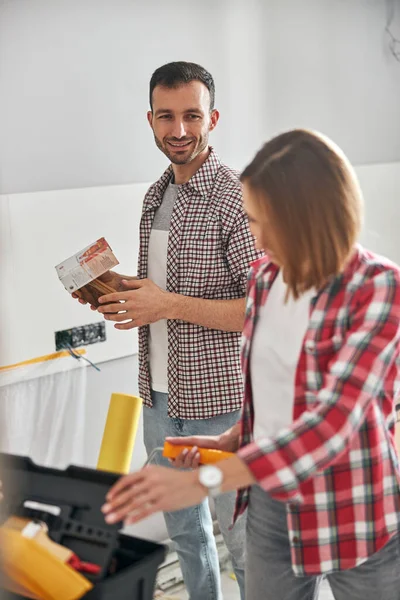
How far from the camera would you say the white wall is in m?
2.29

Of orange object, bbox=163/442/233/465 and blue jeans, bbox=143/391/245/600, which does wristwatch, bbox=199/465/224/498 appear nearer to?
orange object, bbox=163/442/233/465

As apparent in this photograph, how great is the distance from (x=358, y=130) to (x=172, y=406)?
1871 mm

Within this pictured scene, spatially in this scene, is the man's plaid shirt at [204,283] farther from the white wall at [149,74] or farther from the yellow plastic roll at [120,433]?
the yellow plastic roll at [120,433]

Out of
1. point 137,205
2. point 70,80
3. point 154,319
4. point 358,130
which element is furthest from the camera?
point 358,130

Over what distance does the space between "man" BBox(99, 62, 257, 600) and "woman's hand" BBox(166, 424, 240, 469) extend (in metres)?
0.55

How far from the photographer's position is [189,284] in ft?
6.82

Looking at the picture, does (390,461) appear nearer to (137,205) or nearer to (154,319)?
(154,319)

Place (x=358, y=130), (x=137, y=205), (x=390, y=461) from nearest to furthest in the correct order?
(x=390, y=461) < (x=137, y=205) < (x=358, y=130)

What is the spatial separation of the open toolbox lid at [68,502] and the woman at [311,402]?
53 millimetres

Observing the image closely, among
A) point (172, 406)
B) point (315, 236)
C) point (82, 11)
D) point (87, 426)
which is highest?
point (82, 11)

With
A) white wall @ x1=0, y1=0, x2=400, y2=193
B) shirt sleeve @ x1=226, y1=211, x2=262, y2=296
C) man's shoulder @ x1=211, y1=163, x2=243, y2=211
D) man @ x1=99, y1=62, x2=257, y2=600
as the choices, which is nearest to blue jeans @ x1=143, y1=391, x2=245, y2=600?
man @ x1=99, y1=62, x2=257, y2=600

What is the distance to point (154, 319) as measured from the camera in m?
2.04

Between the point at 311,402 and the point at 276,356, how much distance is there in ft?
0.37

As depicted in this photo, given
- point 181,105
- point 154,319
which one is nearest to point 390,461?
point 154,319
